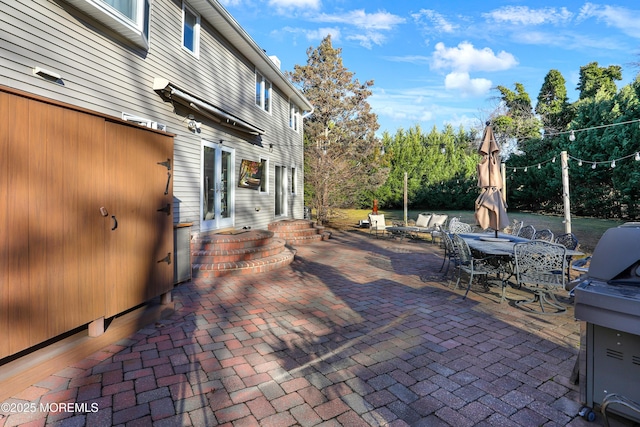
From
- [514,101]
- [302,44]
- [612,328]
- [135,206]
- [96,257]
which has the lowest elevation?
[612,328]

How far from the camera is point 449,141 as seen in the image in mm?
25109

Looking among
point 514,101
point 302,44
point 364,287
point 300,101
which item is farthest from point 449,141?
point 364,287

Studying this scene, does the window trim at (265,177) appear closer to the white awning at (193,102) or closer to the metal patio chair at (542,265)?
the white awning at (193,102)

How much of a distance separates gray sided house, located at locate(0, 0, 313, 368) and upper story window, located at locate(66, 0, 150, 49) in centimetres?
2

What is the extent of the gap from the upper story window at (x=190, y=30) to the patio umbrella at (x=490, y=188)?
6.56 meters

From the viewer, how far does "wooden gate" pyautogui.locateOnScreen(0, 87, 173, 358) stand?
7.18 feet

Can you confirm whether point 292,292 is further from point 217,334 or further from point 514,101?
point 514,101

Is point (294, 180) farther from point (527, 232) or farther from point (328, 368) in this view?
point (328, 368)

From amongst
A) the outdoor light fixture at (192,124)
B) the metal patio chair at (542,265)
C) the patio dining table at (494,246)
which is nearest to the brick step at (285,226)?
the outdoor light fixture at (192,124)

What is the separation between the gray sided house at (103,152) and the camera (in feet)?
7.47

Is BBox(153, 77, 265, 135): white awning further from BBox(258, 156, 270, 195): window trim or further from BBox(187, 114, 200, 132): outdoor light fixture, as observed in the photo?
BBox(258, 156, 270, 195): window trim

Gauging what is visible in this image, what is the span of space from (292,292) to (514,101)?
28.2 meters

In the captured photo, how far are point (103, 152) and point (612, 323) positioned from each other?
4.01 m

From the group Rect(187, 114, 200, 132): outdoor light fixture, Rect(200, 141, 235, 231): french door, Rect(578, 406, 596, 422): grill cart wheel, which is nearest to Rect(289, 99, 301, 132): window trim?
Rect(200, 141, 235, 231): french door
